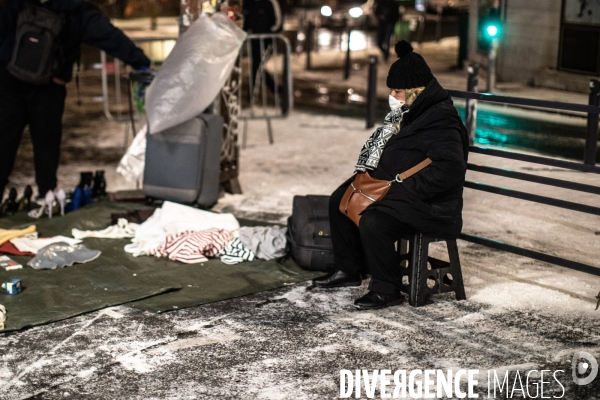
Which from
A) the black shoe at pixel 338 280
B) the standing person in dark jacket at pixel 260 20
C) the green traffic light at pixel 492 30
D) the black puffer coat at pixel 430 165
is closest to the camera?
the black puffer coat at pixel 430 165

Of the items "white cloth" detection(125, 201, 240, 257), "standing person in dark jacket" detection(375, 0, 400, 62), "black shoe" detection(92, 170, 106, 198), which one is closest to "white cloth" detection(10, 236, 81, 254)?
"white cloth" detection(125, 201, 240, 257)

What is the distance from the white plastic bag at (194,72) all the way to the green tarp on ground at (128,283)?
48.5 inches

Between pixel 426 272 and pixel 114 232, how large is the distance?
261cm

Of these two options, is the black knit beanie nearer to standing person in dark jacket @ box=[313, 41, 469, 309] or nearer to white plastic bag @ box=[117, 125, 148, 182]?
standing person in dark jacket @ box=[313, 41, 469, 309]

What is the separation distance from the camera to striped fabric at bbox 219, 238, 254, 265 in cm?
651

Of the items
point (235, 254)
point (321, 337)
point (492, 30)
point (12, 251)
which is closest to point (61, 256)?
point (12, 251)

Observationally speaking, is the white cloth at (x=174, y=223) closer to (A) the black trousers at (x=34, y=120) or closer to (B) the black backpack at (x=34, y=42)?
(A) the black trousers at (x=34, y=120)

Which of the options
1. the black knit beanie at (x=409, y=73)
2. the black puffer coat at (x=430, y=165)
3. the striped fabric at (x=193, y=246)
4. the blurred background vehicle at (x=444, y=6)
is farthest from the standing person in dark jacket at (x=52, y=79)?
the blurred background vehicle at (x=444, y=6)

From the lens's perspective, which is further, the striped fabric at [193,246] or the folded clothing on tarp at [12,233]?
the folded clothing on tarp at [12,233]

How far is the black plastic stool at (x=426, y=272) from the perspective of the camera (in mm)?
5527

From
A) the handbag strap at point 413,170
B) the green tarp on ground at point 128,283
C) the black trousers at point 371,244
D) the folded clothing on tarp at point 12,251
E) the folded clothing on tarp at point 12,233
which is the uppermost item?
the handbag strap at point 413,170

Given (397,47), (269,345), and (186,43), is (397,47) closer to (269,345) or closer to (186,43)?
(269,345)

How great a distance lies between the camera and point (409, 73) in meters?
5.40

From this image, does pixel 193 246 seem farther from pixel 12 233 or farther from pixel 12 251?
pixel 12 233
